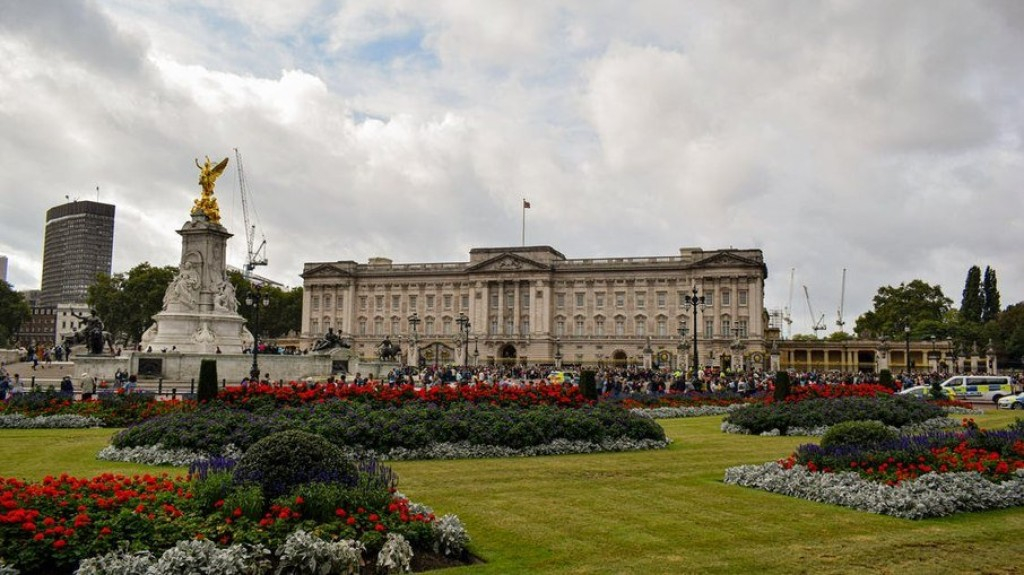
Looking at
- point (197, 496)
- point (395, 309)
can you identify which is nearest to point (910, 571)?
point (197, 496)

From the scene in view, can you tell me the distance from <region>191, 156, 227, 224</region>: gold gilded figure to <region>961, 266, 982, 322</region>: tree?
314 feet

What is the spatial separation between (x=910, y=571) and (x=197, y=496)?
290 inches

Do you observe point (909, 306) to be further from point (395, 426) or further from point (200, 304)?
point (395, 426)

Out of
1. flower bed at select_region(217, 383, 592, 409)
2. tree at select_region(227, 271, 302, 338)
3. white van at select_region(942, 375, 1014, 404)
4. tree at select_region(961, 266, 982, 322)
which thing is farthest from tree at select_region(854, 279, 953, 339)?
flower bed at select_region(217, 383, 592, 409)

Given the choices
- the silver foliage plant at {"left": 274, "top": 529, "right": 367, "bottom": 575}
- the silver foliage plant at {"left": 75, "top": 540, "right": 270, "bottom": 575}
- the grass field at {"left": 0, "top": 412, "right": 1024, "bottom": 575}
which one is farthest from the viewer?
the grass field at {"left": 0, "top": 412, "right": 1024, "bottom": 575}

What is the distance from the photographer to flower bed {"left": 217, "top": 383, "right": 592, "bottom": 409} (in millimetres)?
17938

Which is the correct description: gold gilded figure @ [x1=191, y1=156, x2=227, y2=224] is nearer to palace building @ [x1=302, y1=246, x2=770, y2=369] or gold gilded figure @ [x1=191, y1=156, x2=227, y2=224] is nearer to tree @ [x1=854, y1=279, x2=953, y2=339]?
palace building @ [x1=302, y1=246, x2=770, y2=369]

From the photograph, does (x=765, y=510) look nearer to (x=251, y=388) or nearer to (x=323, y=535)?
(x=323, y=535)

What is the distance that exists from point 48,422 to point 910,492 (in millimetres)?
20174

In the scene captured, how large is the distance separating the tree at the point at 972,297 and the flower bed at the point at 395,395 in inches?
3975

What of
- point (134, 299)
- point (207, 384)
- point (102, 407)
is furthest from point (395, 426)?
point (134, 299)

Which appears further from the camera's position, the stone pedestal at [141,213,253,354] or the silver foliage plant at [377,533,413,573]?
the stone pedestal at [141,213,253,354]

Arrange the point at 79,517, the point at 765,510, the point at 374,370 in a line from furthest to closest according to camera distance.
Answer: the point at 374,370 → the point at 765,510 → the point at 79,517

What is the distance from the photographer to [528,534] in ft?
31.0
